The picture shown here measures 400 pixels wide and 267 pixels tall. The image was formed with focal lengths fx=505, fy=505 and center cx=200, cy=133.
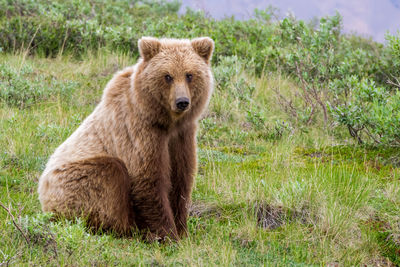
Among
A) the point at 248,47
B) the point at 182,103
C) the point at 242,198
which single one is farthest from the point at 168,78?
the point at 248,47

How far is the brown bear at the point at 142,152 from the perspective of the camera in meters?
4.43

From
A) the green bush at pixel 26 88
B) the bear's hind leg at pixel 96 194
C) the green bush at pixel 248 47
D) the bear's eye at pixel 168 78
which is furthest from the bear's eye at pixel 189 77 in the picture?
the green bush at pixel 26 88

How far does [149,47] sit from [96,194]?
140cm

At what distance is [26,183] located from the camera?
215 inches

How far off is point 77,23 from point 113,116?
19.9ft

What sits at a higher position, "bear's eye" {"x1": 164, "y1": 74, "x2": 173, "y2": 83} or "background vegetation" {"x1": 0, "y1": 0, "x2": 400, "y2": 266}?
"bear's eye" {"x1": 164, "y1": 74, "x2": 173, "y2": 83}

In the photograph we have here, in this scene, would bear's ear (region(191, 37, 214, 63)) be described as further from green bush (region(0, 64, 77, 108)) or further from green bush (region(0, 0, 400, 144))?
green bush (region(0, 64, 77, 108))

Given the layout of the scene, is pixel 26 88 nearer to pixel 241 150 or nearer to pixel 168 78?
pixel 241 150

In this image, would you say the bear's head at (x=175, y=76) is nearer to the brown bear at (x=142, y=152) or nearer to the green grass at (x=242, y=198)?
the brown bear at (x=142, y=152)

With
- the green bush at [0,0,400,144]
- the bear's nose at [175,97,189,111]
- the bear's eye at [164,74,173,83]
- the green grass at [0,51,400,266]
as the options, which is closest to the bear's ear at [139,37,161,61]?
the bear's eye at [164,74,173,83]

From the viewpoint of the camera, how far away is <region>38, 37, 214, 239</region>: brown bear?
174 inches

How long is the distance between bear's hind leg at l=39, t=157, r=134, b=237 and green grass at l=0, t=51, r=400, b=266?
0.16 meters

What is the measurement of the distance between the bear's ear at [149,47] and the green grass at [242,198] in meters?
1.53

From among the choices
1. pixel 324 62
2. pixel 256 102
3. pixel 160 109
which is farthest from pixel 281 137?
pixel 160 109
